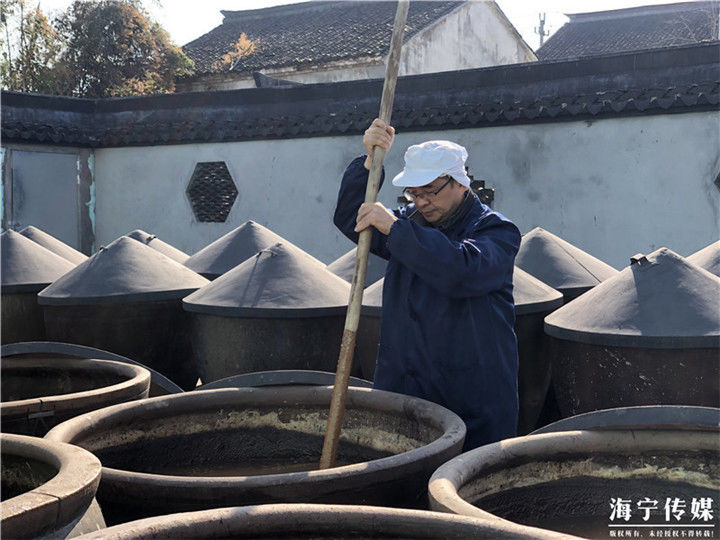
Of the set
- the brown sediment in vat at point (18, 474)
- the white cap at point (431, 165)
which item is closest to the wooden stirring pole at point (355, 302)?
the white cap at point (431, 165)

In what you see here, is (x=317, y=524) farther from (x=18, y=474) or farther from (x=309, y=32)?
(x=309, y=32)

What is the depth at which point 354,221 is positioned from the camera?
328cm

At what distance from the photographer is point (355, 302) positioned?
9.09 feet

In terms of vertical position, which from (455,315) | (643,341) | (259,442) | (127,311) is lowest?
(259,442)

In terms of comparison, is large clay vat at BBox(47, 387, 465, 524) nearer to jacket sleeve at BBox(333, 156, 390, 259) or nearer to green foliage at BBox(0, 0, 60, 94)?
jacket sleeve at BBox(333, 156, 390, 259)

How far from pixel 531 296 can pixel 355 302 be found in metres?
1.67

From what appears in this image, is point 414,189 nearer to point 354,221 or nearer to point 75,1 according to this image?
point 354,221

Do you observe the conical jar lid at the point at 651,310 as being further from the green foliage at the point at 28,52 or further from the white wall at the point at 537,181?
the green foliage at the point at 28,52

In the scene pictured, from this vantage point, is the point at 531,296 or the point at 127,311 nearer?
the point at 531,296

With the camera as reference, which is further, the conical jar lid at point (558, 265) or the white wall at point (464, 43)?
the white wall at point (464, 43)

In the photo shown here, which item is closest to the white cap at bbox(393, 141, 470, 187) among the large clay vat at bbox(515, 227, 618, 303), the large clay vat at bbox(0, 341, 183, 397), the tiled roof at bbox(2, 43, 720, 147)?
the large clay vat at bbox(0, 341, 183, 397)

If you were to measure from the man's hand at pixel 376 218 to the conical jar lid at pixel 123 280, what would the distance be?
228cm

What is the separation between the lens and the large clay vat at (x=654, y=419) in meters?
2.38

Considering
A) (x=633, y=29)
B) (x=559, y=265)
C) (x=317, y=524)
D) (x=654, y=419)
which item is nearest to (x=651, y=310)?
(x=654, y=419)
